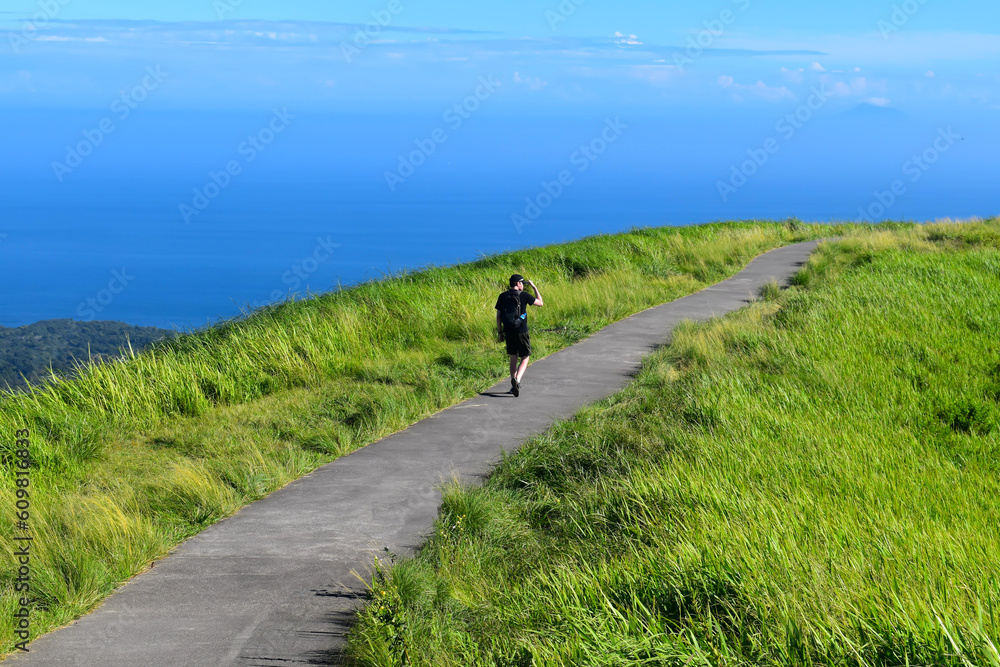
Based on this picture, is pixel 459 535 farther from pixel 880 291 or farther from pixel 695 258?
pixel 695 258

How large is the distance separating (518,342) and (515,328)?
17cm

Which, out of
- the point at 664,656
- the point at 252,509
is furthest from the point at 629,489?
the point at 252,509

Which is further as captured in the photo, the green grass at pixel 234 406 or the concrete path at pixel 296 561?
the green grass at pixel 234 406

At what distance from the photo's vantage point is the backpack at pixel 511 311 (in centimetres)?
925

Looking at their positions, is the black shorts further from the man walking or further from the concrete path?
the concrete path

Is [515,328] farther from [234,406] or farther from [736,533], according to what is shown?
[736,533]

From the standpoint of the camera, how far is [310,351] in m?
10.8

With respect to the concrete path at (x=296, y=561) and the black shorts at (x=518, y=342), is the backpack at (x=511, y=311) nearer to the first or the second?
the black shorts at (x=518, y=342)

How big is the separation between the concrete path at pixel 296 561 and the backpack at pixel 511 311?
3.14 feet

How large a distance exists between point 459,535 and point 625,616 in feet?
5.48

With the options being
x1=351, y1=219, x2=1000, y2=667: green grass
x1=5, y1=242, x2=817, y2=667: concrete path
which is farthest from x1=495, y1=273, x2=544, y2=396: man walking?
x1=351, y1=219, x2=1000, y2=667: green grass

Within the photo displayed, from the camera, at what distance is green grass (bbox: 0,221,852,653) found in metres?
5.03

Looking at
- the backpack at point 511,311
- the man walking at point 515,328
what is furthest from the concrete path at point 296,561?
the backpack at point 511,311

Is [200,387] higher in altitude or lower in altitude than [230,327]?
lower
